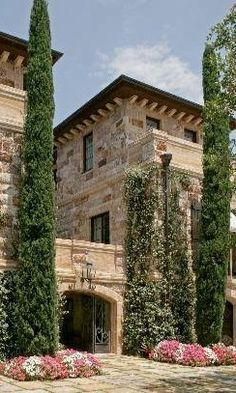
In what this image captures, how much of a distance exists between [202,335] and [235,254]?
579 centimetres

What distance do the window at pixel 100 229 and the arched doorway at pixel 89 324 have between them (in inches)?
96.0

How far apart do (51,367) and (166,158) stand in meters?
8.57

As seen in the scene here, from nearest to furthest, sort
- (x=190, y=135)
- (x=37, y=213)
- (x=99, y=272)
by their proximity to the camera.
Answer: (x=37, y=213) → (x=99, y=272) → (x=190, y=135)

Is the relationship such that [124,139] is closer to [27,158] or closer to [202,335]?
[27,158]

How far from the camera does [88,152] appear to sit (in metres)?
21.9

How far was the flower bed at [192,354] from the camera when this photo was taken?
570 inches

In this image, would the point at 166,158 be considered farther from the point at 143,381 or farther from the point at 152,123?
the point at 143,381

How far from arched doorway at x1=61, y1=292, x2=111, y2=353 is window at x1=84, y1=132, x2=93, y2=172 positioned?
229 inches

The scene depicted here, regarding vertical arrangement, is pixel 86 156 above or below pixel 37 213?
above

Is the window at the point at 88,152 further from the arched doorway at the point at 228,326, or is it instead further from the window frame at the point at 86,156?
the arched doorway at the point at 228,326

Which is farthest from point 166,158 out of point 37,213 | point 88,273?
point 37,213

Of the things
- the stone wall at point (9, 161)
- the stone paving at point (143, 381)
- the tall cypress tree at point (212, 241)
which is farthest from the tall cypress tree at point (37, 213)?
the tall cypress tree at point (212, 241)

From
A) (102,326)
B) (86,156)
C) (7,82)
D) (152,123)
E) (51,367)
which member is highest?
(7,82)

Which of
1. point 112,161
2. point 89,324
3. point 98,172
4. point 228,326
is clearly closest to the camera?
point 89,324
